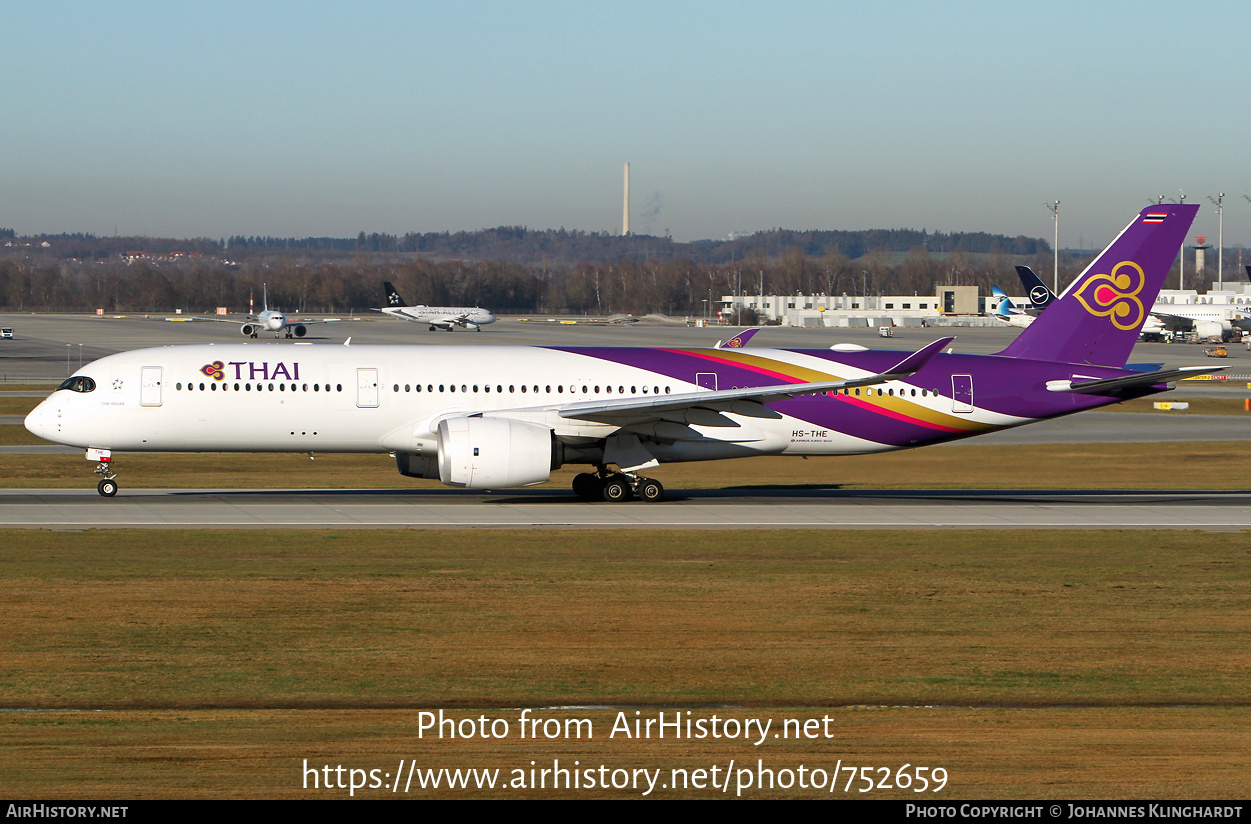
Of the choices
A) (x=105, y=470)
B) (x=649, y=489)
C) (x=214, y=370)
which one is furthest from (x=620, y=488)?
(x=105, y=470)

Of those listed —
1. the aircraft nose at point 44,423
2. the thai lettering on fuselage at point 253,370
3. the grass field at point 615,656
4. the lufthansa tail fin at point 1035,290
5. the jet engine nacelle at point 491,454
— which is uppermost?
the lufthansa tail fin at point 1035,290

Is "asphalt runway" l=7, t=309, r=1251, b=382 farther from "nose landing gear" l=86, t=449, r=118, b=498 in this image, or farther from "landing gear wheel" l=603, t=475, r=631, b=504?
"landing gear wheel" l=603, t=475, r=631, b=504

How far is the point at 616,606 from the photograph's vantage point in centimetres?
2112

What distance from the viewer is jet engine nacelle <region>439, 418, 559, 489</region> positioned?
32.0 meters

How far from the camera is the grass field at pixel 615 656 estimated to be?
42.2 feet

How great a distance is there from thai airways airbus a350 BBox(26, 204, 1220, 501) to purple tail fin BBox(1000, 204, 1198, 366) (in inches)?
1.6

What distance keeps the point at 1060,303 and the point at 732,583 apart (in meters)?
19.2

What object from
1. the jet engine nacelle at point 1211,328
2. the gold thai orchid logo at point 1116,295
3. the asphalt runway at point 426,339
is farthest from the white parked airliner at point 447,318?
the gold thai orchid logo at point 1116,295

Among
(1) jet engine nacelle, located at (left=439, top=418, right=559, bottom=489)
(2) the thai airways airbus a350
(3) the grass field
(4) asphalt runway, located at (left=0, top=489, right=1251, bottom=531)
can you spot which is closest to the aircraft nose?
(2) the thai airways airbus a350

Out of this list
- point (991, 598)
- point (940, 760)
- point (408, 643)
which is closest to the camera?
point (940, 760)

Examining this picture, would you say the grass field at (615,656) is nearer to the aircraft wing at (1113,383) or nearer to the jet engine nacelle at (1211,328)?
the aircraft wing at (1113,383)

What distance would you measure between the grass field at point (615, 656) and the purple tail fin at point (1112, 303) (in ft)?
33.6
